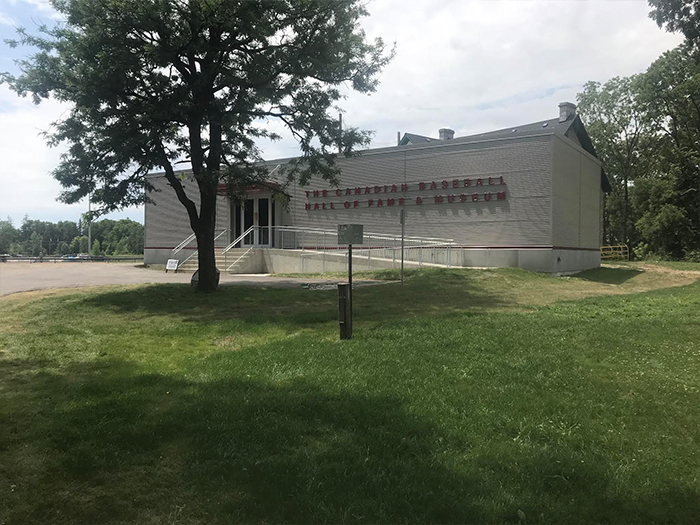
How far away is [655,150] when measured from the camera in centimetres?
4716

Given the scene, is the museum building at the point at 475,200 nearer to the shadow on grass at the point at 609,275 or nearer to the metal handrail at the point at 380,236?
the metal handrail at the point at 380,236

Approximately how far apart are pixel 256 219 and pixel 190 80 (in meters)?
14.4

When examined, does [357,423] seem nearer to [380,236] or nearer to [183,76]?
[183,76]

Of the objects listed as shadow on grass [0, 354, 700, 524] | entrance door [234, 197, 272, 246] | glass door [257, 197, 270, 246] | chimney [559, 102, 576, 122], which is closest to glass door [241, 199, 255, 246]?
entrance door [234, 197, 272, 246]

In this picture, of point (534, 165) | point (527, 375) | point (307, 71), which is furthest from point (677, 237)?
point (527, 375)

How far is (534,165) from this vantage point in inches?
810

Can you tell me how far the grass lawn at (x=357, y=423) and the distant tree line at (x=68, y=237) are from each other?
2935 inches

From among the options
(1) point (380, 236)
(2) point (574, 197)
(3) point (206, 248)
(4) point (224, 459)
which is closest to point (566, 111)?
(2) point (574, 197)

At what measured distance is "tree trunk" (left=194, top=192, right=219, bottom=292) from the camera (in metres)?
13.8

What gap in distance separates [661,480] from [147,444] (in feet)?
12.0

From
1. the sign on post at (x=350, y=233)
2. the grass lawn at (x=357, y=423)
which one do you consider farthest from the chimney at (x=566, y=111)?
the sign on post at (x=350, y=233)

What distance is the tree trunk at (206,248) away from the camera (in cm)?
1383

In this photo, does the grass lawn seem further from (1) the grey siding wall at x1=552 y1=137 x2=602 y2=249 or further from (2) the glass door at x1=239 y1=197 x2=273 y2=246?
(2) the glass door at x1=239 y1=197 x2=273 y2=246

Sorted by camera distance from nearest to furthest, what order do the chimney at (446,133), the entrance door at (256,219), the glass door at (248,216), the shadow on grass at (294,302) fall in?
the shadow on grass at (294,302) → the entrance door at (256,219) → the glass door at (248,216) → the chimney at (446,133)
